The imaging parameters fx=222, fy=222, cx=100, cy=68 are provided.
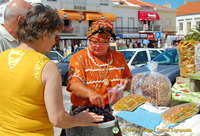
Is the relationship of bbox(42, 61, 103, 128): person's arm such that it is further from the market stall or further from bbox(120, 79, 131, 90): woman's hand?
bbox(120, 79, 131, 90): woman's hand

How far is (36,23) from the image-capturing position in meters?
1.28

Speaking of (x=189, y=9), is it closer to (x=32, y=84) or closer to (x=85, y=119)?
(x=85, y=119)

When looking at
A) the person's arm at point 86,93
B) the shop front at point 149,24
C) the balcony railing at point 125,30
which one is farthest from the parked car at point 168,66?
the shop front at point 149,24

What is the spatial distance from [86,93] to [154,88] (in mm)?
584

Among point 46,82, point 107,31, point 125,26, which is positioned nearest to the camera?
point 46,82

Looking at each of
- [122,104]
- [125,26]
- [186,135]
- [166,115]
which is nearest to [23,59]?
[122,104]

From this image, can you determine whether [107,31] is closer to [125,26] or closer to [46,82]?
[46,82]

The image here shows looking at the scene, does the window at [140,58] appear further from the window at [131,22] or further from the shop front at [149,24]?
the window at [131,22]

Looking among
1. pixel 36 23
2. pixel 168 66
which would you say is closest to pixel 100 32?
pixel 36 23

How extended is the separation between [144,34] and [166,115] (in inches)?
1371

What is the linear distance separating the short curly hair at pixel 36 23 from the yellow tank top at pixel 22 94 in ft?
0.31

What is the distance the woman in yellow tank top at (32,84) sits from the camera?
123cm

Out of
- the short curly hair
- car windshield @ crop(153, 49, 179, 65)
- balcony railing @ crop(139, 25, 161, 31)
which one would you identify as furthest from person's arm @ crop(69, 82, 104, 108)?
balcony railing @ crop(139, 25, 161, 31)

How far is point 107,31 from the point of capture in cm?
204
